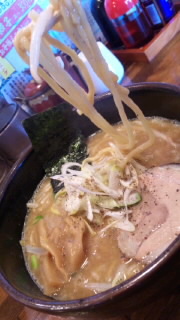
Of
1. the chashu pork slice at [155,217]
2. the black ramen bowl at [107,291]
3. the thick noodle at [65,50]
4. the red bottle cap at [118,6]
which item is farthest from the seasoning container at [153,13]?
the chashu pork slice at [155,217]

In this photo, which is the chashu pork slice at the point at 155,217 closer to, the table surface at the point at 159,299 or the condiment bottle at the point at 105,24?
the table surface at the point at 159,299

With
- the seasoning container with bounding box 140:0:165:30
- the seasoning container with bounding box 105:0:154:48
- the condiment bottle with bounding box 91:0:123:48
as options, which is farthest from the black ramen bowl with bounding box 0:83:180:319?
the condiment bottle with bounding box 91:0:123:48

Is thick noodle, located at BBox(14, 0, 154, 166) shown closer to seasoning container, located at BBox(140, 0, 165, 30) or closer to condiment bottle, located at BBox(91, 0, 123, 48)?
seasoning container, located at BBox(140, 0, 165, 30)

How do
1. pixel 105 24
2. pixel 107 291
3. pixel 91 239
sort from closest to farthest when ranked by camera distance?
1. pixel 107 291
2. pixel 91 239
3. pixel 105 24

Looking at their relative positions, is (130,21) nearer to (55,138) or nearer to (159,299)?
(55,138)

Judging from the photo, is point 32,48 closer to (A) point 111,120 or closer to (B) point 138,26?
(A) point 111,120

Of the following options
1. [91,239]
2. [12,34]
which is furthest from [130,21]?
[91,239]

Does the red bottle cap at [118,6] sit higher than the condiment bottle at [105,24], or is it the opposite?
the red bottle cap at [118,6]

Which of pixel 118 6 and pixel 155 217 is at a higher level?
pixel 118 6
